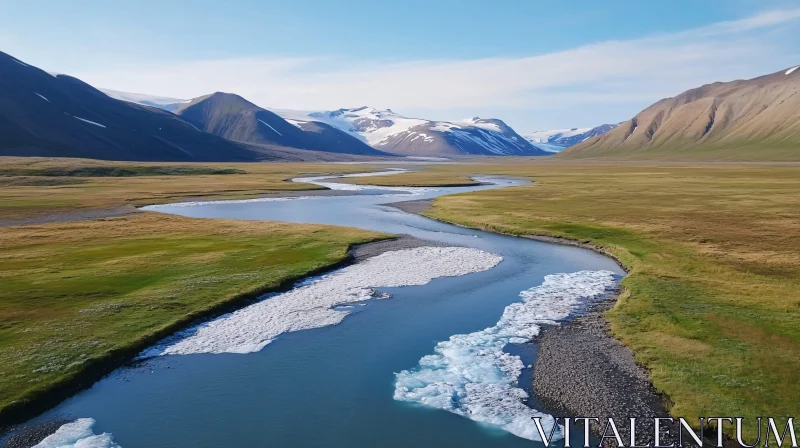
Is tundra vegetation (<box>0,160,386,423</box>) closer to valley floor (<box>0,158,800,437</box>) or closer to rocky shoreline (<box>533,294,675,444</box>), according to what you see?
valley floor (<box>0,158,800,437</box>)

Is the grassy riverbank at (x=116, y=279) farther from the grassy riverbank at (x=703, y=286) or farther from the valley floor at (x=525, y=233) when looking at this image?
the grassy riverbank at (x=703, y=286)

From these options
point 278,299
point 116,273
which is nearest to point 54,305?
point 116,273

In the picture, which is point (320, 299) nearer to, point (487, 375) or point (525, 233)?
point (487, 375)

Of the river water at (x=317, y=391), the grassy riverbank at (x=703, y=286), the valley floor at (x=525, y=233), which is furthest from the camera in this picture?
the valley floor at (x=525, y=233)

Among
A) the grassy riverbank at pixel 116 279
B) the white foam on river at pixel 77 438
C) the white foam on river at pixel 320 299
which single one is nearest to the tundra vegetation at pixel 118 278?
the grassy riverbank at pixel 116 279

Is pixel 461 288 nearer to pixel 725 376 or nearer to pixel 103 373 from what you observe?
pixel 725 376

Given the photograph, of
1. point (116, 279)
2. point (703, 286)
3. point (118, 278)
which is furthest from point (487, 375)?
point (118, 278)
